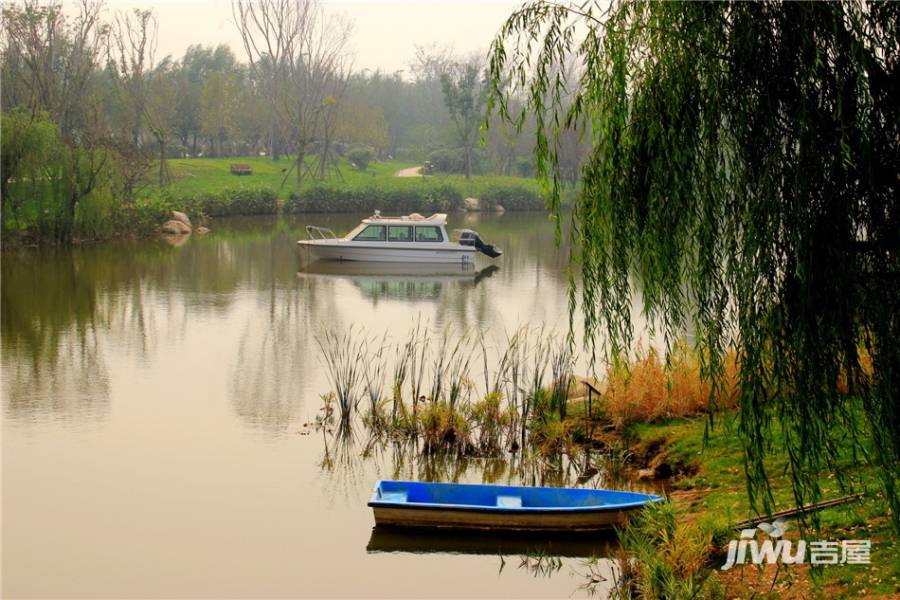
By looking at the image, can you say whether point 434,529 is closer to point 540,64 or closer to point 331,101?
point 540,64

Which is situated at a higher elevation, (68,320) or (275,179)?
(275,179)

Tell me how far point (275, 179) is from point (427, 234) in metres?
25.1

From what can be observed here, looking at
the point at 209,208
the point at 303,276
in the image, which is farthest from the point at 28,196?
the point at 209,208

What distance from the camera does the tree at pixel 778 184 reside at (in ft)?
18.6

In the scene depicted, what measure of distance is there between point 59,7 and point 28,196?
16.2m

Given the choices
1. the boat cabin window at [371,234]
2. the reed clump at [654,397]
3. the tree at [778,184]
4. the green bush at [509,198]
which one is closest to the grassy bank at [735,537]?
the tree at [778,184]

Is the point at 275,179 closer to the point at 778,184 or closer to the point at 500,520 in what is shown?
the point at 500,520

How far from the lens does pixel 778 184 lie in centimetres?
570

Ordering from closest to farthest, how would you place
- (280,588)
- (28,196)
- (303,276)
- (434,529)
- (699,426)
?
1. (280,588)
2. (434,529)
3. (699,426)
4. (303,276)
5. (28,196)

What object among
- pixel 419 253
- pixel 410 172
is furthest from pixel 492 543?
pixel 410 172

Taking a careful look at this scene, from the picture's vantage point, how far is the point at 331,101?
5388cm

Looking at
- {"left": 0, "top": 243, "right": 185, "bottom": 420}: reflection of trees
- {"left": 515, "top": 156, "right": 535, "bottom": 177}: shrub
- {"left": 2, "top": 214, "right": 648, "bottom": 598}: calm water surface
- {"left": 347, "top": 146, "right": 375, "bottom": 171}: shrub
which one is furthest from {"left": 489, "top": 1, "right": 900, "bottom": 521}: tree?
{"left": 515, "top": 156, "right": 535, "bottom": 177}: shrub

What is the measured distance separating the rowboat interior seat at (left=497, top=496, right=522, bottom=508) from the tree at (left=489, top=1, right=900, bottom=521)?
10.6 feet

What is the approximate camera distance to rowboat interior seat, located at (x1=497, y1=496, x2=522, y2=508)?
921 cm
